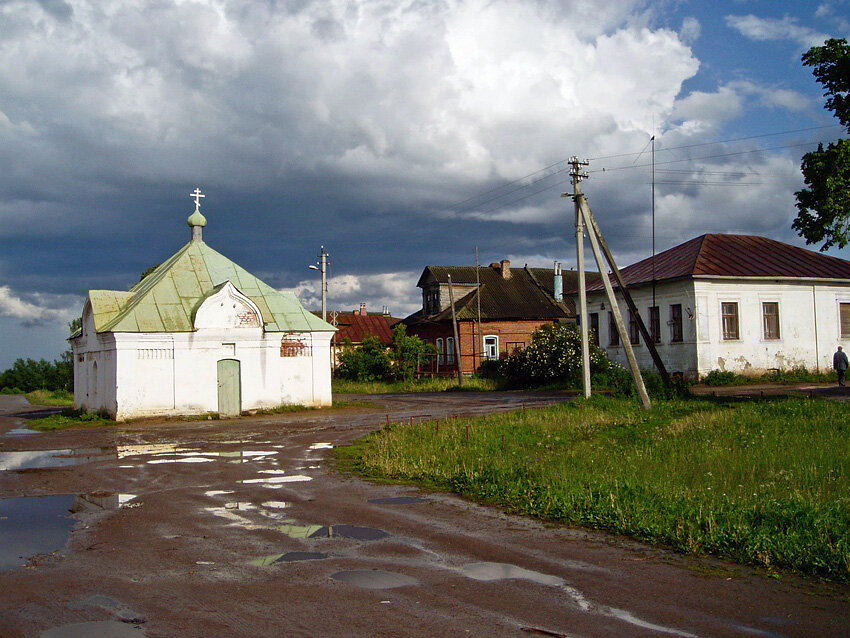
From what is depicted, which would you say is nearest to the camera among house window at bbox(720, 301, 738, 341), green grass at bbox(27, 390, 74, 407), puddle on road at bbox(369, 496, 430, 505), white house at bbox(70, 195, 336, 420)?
puddle on road at bbox(369, 496, 430, 505)

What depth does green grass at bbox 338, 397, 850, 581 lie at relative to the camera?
6746mm

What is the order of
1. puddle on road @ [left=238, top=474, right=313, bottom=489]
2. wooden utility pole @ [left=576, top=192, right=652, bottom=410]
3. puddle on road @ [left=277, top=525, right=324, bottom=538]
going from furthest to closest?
wooden utility pole @ [left=576, top=192, right=652, bottom=410], puddle on road @ [left=238, top=474, right=313, bottom=489], puddle on road @ [left=277, top=525, right=324, bottom=538]

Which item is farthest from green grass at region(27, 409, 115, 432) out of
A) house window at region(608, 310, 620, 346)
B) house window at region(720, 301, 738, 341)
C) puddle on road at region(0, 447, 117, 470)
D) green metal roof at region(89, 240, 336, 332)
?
house window at region(720, 301, 738, 341)

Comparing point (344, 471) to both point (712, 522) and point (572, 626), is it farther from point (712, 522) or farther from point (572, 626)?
point (572, 626)

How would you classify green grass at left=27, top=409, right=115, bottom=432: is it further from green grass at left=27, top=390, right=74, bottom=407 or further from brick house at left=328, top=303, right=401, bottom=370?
brick house at left=328, top=303, right=401, bottom=370

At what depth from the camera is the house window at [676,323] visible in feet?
105

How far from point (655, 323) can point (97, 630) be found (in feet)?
103

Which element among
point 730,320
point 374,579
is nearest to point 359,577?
point 374,579

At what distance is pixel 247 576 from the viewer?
6043 mm

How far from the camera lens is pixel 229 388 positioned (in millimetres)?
24703

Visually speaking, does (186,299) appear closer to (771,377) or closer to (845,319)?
(771,377)

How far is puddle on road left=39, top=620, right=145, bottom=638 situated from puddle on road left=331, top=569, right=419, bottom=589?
1.68 meters

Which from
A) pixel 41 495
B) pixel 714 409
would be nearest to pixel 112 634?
pixel 41 495

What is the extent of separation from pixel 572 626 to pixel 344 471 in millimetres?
7853
